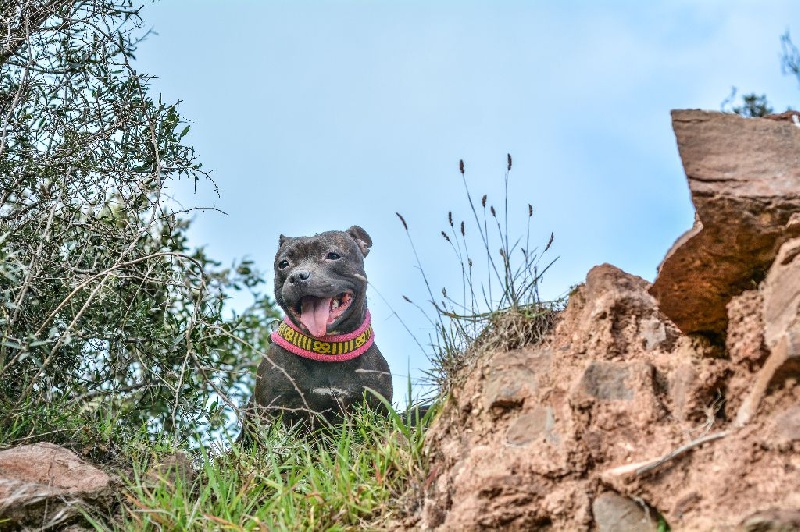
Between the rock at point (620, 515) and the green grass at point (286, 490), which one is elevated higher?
the green grass at point (286, 490)

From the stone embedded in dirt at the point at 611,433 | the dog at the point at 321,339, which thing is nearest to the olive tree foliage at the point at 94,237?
the dog at the point at 321,339

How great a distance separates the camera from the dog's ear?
283 inches

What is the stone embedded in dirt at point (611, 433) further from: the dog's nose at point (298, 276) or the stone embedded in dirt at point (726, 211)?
the dog's nose at point (298, 276)

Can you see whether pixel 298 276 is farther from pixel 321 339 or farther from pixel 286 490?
pixel 286 490

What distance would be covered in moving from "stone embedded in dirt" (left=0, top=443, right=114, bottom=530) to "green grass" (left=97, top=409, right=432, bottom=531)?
0.13 metres

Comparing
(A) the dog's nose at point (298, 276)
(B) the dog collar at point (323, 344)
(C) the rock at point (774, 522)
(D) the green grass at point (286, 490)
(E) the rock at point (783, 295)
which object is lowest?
(C) the rock at point (774, 522)

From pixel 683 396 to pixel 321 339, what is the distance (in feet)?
11.2

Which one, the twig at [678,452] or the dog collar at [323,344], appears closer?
the twig at [678,452]

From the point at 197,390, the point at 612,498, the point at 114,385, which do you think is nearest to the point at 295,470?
the point at 197,390

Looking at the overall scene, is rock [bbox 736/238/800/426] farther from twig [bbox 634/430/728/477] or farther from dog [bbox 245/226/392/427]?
dog [bbox 245/226/392/427]

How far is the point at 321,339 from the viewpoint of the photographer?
6660mm

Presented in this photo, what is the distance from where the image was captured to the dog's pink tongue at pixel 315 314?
262 inches

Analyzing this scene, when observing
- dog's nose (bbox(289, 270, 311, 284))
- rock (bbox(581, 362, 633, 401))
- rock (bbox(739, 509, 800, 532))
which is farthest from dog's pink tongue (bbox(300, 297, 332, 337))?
rock (bbox(739, 509, 800, 532))

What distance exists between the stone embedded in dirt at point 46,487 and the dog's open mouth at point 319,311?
1.91 meters
